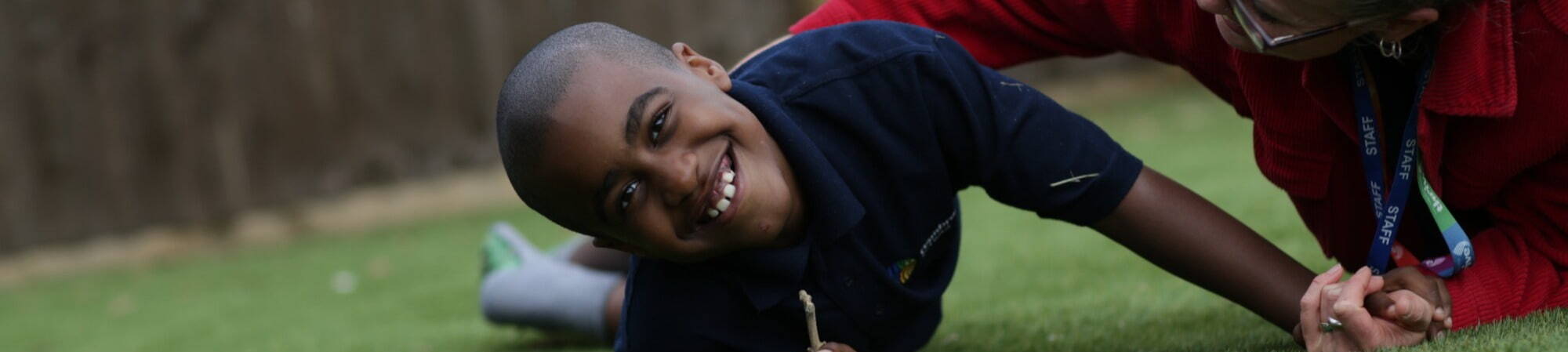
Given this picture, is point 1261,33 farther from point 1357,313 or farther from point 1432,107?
point 1357,313

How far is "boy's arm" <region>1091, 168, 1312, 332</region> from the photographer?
6.68ft

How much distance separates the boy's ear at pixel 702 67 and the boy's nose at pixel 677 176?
18 centimetres

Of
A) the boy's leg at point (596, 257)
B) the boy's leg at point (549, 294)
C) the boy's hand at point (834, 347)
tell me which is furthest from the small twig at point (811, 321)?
the boy's leg at point (596, 257)

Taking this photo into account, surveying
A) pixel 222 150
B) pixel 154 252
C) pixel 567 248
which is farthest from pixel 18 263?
pixel 567 248

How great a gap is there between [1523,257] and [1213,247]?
0.37 meters

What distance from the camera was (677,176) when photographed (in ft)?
6.02

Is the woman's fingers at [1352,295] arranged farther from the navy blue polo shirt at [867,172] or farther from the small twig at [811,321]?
the small twig at [811,321]

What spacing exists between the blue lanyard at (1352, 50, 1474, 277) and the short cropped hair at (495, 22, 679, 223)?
0.83 meters

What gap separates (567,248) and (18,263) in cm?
348

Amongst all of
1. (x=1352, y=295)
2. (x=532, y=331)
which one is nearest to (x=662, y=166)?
(x=1352, y=295)

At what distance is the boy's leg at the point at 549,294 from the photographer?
2.91m

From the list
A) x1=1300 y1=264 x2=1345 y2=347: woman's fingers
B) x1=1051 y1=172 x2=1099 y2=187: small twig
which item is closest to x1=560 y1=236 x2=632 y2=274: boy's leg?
x1=1051 y1=172 x2=1099 y2=187: small twig

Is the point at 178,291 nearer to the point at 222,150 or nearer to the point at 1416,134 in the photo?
the point at 222,150

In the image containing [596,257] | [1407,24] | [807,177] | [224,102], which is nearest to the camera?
[1407,24]
